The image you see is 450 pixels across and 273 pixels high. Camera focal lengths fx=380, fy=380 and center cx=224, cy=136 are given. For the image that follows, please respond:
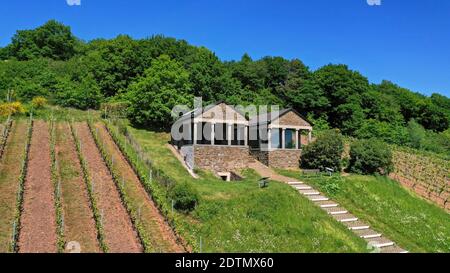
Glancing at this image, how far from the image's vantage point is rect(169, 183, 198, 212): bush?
18.5 m

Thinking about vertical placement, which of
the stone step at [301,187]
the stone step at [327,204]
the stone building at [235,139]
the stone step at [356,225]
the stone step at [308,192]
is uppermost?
the stone building at [235,139]

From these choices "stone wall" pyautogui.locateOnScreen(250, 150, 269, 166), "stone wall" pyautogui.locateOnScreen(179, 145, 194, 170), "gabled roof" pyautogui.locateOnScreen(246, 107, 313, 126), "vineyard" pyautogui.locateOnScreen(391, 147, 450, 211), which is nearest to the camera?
"stone wall" pyautogui.locateOnScreen(179, 145, 194, 170)

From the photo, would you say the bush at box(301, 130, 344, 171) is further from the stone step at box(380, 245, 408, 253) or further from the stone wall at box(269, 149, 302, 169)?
the stone step at box(380, 245, 408, 253)

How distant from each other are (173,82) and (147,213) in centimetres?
2135

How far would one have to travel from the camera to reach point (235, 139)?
105ft

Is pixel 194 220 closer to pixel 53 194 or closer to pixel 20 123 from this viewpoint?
pixel 53 194

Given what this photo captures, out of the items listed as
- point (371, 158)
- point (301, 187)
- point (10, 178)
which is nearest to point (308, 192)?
point (301, 187)

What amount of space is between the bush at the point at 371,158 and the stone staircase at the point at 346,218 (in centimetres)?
615

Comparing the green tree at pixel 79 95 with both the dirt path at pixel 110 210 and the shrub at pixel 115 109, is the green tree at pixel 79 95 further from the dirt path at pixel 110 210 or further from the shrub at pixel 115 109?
the dirt path at pixel 110 210

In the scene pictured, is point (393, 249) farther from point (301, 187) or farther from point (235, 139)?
point (235, 139)

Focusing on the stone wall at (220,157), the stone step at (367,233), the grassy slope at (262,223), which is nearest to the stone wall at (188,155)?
the stone wall at (220,157)

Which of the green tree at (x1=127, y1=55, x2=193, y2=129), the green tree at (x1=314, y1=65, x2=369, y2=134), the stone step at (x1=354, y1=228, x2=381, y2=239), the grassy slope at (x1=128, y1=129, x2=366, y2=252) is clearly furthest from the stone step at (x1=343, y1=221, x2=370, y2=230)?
the green tree at (x1=314, y1=65, x2=369, y2=134)

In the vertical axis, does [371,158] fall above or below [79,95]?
below

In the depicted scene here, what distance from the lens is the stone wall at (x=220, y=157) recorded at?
92.7ft
